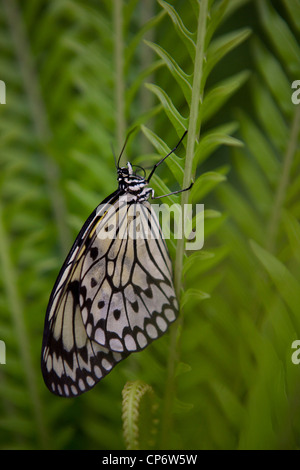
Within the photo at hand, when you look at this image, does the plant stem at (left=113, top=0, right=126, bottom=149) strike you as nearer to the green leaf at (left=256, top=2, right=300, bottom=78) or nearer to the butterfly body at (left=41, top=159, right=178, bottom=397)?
the butterfly body at (left=41, top=159, right=178, bottom=397)

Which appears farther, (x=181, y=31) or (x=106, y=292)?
(x=106, y=292)

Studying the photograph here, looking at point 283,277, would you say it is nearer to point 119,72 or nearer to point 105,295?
point 105,295

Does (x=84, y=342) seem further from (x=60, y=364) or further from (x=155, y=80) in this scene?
(x=155, y=80)

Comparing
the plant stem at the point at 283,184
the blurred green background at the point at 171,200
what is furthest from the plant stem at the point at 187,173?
the plant stem at the point at 283,184

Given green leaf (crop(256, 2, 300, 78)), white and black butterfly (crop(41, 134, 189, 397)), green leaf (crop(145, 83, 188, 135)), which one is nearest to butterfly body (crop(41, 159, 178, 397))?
white and black butterfly (crop(41, 134, 189, 397))

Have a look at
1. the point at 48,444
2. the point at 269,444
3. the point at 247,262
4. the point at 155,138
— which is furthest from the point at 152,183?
the point at 48,444

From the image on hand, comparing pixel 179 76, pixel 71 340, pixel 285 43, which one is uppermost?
pixel 285 43

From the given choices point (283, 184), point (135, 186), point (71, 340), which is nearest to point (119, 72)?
point (135, 186)
